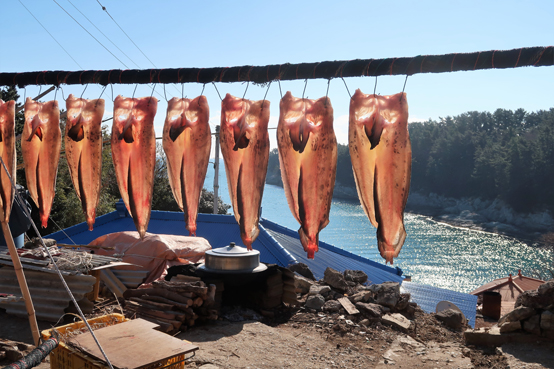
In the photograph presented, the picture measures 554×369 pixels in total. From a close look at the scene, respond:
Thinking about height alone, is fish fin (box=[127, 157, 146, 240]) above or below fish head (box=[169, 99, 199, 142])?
below

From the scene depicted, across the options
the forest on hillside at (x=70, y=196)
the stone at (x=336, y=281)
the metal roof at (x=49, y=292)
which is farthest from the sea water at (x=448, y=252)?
the metal roof at (x=49, y=292)

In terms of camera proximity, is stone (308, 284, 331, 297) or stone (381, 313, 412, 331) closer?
stone (381, 313, 412, 331)

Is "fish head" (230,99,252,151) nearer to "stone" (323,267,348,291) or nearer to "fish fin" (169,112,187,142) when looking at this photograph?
"fish fin" (169,112,187,142)

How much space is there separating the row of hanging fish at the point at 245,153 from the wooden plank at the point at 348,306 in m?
6.94

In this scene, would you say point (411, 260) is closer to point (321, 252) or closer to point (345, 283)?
point (321, 252)

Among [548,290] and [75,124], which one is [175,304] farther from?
[548,290]

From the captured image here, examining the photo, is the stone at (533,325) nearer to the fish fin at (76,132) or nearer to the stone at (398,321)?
the stone at (398,321)

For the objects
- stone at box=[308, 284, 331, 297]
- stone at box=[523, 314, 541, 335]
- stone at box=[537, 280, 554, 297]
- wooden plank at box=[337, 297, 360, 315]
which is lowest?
wooden plank at box=[337, 297, 360, 315]

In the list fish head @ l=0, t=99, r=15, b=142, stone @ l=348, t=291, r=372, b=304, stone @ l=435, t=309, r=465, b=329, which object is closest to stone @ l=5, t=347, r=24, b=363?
fish head @ l=0, t=99, r=15, b=142

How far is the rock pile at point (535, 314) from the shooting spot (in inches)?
320

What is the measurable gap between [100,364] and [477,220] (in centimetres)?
7033

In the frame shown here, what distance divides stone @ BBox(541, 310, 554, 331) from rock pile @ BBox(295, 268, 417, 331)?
2.56 m

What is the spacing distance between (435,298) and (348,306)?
4.90 meters

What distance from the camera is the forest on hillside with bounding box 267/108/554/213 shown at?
57625 millimetres
